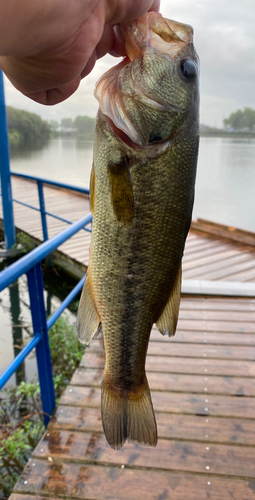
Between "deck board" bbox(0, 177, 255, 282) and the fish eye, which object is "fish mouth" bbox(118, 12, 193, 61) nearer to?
the fish eye

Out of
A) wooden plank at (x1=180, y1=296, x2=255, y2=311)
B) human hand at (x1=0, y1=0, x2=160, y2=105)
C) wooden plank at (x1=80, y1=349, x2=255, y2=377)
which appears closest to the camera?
human hand at (x1=0, y1=0, x2=160, y2=105)

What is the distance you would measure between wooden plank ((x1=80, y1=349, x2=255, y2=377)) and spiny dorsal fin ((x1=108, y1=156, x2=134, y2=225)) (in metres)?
2.11

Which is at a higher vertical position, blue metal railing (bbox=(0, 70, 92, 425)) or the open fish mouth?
the open fish mouth

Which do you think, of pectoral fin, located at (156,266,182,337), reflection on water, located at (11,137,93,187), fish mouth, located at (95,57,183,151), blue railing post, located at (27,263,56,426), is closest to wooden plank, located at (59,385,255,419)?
blue railing post, located at (27,263,56,426)

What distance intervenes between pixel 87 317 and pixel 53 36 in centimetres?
73

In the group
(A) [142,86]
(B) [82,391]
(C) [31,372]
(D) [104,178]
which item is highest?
(A) [142,86]

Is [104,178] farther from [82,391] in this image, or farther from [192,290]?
[192,290]

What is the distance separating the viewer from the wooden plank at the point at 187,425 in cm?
215

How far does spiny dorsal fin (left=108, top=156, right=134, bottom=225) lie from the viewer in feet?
2.91

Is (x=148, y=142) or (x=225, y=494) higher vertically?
(x=148, y=142)

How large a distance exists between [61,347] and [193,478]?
2.36 m

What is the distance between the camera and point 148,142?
0.89m

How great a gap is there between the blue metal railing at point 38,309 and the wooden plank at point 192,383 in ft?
0.96

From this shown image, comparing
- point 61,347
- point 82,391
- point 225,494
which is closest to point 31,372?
point 61,347
